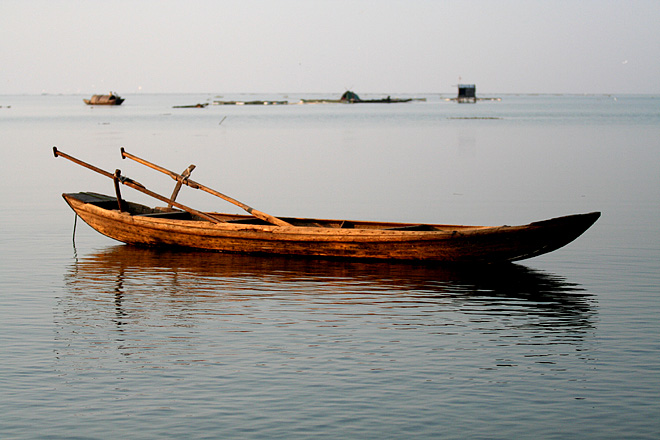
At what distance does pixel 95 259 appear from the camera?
1862cm

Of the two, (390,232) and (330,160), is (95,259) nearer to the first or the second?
(390,232)

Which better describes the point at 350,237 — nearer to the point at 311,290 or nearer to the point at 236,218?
the point at 311,290

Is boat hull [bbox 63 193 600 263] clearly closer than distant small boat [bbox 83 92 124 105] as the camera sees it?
Yes

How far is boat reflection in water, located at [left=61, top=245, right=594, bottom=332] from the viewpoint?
525 inches

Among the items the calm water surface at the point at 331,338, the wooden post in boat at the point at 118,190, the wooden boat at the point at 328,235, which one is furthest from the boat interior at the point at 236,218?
the calm water surface at the point at 331,338

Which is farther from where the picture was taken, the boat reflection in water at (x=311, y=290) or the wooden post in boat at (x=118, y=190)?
the wooden post in boat at (x=118, y=190)

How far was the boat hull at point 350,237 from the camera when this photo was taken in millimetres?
16219

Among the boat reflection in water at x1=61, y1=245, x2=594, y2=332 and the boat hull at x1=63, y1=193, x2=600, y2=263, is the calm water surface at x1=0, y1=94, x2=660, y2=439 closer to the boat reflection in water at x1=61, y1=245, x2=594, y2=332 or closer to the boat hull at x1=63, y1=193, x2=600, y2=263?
the boat reflection in water at x1=61, y1=245, x2=594, y2=332

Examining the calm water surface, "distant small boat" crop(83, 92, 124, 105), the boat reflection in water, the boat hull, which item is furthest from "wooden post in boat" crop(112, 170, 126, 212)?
"distant small boat" crop(83, 92, 124, 105)

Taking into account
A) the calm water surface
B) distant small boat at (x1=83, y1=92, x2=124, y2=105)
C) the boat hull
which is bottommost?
the calm water surface

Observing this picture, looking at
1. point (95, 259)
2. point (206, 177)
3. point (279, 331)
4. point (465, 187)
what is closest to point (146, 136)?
point (206, 177)

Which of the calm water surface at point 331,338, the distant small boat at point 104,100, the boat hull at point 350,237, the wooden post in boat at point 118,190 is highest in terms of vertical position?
the distant small boat at point 104,100

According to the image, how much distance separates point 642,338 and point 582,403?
285 cm

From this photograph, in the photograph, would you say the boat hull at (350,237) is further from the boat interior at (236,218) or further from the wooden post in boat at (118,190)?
the wooden post in boat at (118,190)
